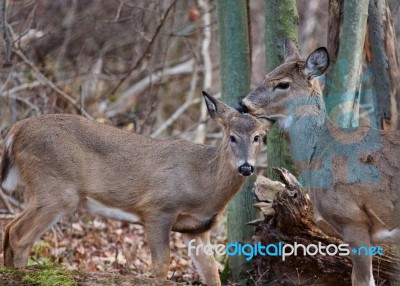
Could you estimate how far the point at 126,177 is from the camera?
802 centimetres

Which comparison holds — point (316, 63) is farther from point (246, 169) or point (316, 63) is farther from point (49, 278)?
point (49, 278)

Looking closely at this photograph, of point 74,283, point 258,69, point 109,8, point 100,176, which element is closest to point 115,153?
point 100,176

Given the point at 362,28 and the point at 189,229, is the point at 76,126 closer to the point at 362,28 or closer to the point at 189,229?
the point at 189,229

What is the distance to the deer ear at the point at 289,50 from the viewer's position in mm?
7667

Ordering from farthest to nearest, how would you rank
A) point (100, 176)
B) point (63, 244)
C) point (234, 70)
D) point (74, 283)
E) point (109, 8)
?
point (109, 8) < point (63, 244) < point (234, 70) < point (100, 176) < point (74, 283)

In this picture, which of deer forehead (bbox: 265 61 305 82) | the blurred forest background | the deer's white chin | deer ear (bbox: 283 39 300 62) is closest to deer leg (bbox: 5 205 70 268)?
the blurred forest background

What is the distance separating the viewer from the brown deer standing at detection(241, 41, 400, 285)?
654 centimetres

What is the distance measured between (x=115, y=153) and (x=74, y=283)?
8.02ft

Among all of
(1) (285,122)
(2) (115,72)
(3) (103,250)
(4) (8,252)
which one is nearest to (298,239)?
(1) (285,122)

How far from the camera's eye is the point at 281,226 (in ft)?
24.4

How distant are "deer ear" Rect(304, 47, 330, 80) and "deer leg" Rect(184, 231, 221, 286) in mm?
2018

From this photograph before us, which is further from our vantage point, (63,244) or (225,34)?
(63,244)

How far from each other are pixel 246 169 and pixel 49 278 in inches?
88.0

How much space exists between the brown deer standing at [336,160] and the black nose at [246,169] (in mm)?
442
